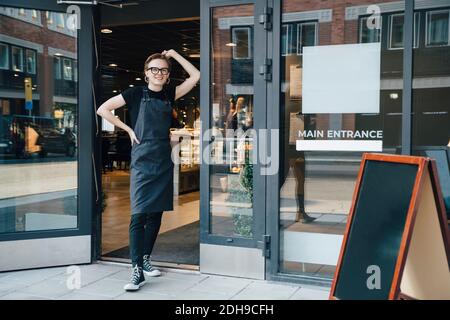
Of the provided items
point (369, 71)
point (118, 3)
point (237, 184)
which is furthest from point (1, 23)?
point (369, 71)

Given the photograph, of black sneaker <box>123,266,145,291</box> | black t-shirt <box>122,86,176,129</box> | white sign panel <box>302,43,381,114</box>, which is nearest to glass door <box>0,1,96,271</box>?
black t-shirt <box>122,86,176,129</box>

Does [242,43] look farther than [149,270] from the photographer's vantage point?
No

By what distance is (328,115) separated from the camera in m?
4.29

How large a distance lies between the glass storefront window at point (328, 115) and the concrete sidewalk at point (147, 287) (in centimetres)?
33

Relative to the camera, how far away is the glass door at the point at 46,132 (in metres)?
4.84

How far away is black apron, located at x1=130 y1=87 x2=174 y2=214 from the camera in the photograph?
4.29 meters

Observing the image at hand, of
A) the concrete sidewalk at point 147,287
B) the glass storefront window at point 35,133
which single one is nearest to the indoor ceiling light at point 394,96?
the concrete sidewalk at point 147,287

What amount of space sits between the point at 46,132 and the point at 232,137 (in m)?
1.82

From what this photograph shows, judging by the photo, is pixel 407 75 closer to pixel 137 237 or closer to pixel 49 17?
pixel 137 237

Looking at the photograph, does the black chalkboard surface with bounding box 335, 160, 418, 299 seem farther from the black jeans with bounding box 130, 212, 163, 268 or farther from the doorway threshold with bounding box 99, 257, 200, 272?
the doorway threshold with bounding box 99, 257, 200, 272

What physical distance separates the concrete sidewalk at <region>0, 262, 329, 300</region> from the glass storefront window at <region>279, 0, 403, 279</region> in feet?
1.09

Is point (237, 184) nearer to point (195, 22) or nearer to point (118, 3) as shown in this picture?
point (118, 3)

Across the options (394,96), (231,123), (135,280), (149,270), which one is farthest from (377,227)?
(149,270)
